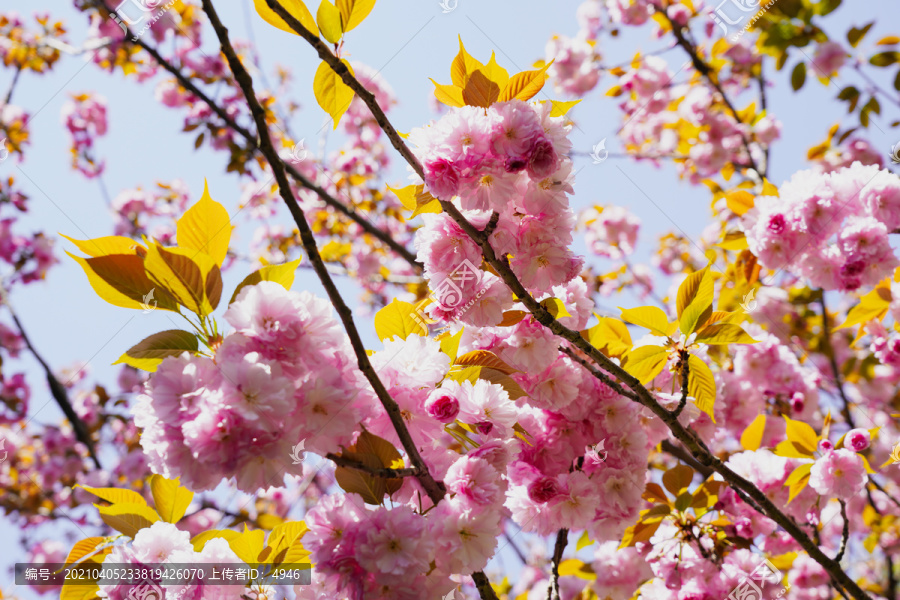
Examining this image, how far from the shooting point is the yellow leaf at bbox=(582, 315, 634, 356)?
1.57 metres

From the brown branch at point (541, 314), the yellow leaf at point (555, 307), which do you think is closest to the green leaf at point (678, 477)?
the brown branch at point (541, 314)

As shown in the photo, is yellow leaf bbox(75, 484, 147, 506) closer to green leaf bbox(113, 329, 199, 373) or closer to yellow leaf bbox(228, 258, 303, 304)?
green leaf bbox(113, 329, 199, 373)

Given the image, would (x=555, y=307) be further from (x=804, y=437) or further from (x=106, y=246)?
(x=804, y=437)

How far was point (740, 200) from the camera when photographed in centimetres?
212

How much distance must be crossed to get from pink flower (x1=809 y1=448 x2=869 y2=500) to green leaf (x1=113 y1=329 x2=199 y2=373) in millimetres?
1848

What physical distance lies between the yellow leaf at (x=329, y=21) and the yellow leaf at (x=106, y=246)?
573 mm

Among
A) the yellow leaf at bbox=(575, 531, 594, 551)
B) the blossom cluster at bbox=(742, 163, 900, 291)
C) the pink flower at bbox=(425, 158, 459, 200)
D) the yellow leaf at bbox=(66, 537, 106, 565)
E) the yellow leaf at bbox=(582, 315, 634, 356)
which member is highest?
the blossom cluster at bbox=(742, 163, 900, 291)

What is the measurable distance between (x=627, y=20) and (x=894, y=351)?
3639mm

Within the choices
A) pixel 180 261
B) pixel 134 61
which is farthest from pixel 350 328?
pixel 134 61

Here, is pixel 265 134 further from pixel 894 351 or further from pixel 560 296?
pixel 894 351

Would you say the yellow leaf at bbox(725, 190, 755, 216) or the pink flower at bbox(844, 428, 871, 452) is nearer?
the pink flower at bbox(844, 428, 871, 452)

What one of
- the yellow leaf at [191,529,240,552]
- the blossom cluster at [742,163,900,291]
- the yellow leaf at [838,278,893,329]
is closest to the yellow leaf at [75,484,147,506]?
the yellow leaf at [191,529,240,552]

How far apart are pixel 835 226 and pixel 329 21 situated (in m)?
1.90

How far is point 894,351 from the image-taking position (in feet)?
7.43
